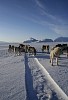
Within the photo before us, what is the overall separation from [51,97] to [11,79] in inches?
94.8

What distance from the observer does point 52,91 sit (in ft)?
19.5

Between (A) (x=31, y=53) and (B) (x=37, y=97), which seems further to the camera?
(A) (x=31, y=53)

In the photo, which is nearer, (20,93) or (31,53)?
(20,93)

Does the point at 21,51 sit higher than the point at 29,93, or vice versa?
the point at 21,51

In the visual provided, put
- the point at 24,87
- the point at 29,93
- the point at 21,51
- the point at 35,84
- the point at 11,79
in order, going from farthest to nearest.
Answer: the point at 21,51 < the point at 11,79 < the point at 35,84 < the point at 24,87 < the point at 29,93

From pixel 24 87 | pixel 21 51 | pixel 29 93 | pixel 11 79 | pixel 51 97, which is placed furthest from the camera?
pixel 21 51

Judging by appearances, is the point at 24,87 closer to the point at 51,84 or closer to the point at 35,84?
the point at 35,84

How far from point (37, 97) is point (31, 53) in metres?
14.3

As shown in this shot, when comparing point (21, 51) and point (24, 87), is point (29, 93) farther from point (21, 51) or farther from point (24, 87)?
point (21, 51)

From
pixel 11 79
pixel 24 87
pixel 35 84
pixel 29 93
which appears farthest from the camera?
pixel 11 79

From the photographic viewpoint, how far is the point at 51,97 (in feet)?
17.7

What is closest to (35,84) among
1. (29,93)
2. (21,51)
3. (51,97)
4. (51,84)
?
(51,84)

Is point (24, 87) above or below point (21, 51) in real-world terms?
below

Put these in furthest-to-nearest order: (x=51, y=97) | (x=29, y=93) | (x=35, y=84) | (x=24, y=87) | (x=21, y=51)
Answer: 1. (x=21, y=51)
2. (x=35, y=84)
3. (x=24, y=87)
4. (x=29, y=93)
5. (x=51, y=97)
